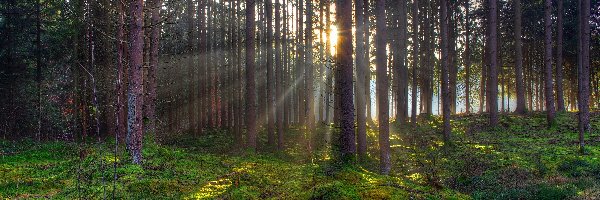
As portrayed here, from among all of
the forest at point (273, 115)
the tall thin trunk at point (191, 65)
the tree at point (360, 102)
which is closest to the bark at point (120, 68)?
the forest at point (273, 115)

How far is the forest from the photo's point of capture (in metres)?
10.4

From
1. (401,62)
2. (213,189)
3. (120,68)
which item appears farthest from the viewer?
(401,62)

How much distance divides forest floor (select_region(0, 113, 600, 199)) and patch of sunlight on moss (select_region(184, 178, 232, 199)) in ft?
0.09

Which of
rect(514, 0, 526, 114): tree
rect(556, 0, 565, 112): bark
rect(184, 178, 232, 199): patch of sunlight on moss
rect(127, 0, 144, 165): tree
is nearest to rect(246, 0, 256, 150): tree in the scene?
rect(127, 0, 144, 165): tree

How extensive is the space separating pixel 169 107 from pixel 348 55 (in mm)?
24477

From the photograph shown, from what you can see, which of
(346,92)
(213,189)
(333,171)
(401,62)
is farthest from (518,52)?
(213,189)

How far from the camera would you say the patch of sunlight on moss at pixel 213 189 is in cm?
855

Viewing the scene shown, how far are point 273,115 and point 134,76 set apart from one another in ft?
49.4

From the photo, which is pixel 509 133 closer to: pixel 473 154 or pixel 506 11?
pixel 473 154

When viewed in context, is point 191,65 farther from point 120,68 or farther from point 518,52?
point 518,52

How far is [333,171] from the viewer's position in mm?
10008

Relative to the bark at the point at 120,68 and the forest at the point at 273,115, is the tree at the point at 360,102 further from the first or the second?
the bark at the point at 120,68

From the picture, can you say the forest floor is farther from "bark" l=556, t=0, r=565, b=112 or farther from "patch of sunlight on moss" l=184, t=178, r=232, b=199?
"bark" l=556, t=0, r=565, b=112

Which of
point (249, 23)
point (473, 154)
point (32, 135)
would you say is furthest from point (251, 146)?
point (32, 135)
